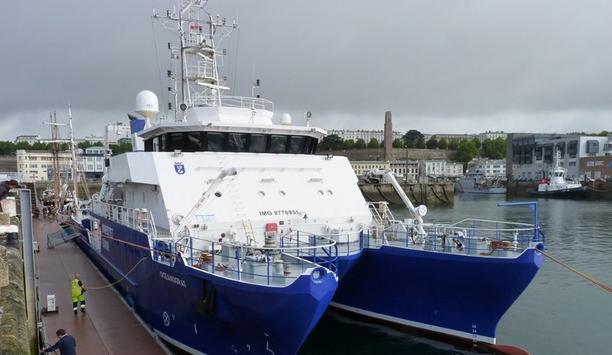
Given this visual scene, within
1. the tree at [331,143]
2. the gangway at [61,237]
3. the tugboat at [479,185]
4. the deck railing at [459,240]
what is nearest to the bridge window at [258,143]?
the deck railing at [459,240]

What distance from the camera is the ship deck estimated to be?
33.7ft

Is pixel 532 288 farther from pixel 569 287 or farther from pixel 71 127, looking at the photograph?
pixel 71 127

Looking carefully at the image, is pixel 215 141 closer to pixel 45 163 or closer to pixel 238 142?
pixel 238 142

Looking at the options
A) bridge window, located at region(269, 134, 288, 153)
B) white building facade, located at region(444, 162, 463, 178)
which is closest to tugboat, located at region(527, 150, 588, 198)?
white building facade, located at region(444, 162, 463, 178)

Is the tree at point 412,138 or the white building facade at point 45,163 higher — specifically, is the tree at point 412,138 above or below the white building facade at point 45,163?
above

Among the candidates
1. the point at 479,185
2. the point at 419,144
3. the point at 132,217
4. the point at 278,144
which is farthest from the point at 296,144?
the point at 419,144

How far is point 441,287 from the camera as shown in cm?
1206

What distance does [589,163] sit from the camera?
93.0 meters

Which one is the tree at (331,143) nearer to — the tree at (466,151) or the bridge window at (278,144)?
the tree at (466,151)

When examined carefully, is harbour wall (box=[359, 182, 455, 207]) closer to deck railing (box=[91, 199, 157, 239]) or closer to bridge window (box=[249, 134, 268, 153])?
deck railing (box=[91, 199, 157, 239])

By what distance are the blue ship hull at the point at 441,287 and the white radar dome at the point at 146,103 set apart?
11.9 meters

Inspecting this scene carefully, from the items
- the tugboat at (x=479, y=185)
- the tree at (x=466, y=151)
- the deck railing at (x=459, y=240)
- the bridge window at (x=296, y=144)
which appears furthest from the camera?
the tree at (x=466, y=151)

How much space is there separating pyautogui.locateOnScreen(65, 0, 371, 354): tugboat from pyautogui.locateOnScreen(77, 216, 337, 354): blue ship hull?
3 cm

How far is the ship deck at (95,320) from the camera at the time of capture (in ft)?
33.7
